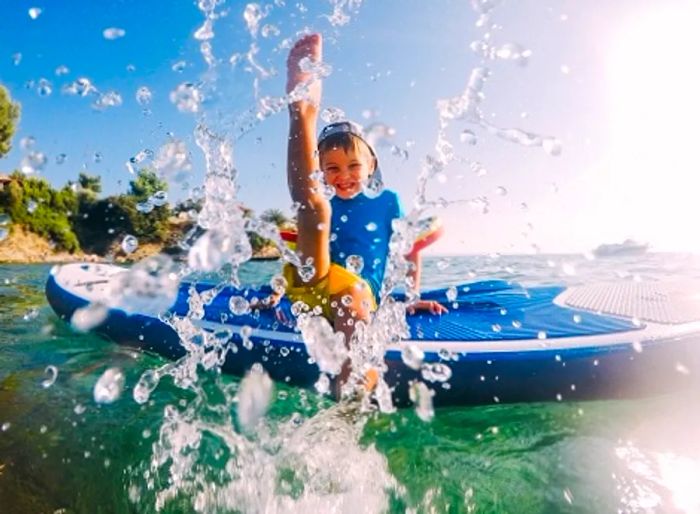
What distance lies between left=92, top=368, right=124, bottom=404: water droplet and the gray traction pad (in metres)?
2.94

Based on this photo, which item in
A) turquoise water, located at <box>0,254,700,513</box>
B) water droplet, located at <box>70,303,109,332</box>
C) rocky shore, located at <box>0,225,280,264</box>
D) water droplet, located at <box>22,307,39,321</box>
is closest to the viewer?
turquoise water, located at <box>0,254,700,513</box>

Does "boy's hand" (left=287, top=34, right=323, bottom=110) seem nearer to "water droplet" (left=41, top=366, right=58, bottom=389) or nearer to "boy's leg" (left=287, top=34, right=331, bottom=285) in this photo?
"boy's leg" (left=287, top=34, right=331, bottom=285)

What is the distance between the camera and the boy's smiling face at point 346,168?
8.44ft

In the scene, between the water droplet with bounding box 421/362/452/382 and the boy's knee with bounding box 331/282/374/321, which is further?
the water droplet with bounding box 421/362/452/382

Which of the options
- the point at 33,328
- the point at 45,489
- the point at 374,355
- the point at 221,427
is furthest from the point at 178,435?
the point at 33,328

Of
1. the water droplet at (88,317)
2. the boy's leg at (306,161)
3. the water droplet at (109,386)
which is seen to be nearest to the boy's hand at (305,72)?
the boy's leg at (306,161)

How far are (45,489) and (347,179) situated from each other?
1.87 meters

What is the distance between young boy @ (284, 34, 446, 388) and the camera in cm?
205

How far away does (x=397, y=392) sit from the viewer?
2.41 meters

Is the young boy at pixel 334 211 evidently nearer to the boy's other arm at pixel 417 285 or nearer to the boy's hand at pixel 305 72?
the boy's hand at pixel 305 72

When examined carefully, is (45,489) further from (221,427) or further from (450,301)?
(450,301)

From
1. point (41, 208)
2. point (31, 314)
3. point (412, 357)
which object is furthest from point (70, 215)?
point (412, 357)

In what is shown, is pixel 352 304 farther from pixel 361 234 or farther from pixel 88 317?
pixel 88 317

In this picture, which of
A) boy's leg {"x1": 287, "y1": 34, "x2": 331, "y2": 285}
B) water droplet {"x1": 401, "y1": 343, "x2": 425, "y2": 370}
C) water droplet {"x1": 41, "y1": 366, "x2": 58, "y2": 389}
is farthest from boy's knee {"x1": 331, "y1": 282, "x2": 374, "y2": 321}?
water droplet {"x1": 41, "y1": 366, "x2": 58, "y2": 389}
